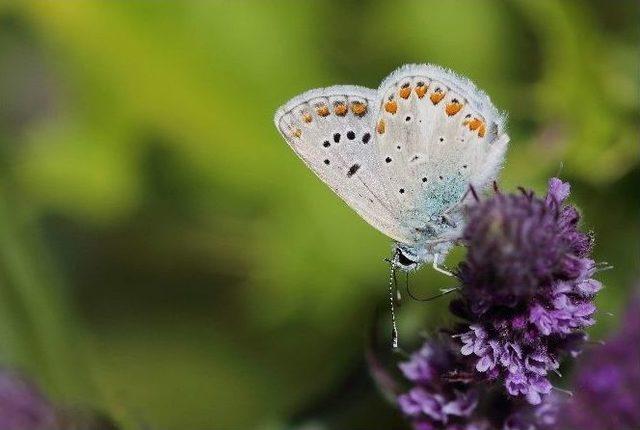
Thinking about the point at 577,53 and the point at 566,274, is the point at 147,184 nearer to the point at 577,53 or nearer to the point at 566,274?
the point at 577,53

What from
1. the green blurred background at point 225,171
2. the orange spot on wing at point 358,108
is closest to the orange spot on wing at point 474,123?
the orange spot on wing at point 358,108

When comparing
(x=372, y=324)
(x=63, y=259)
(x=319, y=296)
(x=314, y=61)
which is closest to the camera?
(x=372, y=324)

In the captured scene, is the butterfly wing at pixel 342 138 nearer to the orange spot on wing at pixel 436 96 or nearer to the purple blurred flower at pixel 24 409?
the orange spot on wing at pixel 436 96

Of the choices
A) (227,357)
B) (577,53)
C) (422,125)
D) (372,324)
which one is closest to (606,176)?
(577,53)

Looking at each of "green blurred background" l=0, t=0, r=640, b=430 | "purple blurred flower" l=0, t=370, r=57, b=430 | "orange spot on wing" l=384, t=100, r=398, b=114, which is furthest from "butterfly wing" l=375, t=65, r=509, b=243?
"purple blurred flower" l=0, t=370, r=57, b=430

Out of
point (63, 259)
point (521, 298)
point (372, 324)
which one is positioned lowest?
point (63, 259)

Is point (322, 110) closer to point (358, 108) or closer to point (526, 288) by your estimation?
point (358, 108)

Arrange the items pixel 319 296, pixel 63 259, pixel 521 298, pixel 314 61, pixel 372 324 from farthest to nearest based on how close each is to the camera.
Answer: pixel 63 259 < pixel 314 61 < pixel 319 296 < pixel 372 324 < pixel 521 298
